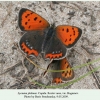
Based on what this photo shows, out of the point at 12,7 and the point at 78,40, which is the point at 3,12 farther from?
the point at 78,40

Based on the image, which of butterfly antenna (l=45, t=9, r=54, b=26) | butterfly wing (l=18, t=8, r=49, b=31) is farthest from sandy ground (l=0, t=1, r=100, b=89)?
butterfly wing (l=18, t=8, r=49, b=31)

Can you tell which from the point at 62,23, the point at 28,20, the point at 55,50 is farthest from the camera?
the point at 62,23

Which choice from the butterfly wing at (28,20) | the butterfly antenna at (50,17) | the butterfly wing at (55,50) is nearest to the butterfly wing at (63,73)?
the butterfly wing at (55,50)

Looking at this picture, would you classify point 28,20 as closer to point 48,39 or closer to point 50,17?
point 48,39

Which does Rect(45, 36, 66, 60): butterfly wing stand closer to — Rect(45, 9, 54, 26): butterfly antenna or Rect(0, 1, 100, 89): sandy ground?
Rect(0, 1, 100, 89): sandy ground

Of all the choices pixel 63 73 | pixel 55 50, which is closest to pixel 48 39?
pixel 55 50

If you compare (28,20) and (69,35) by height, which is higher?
(28,20)
